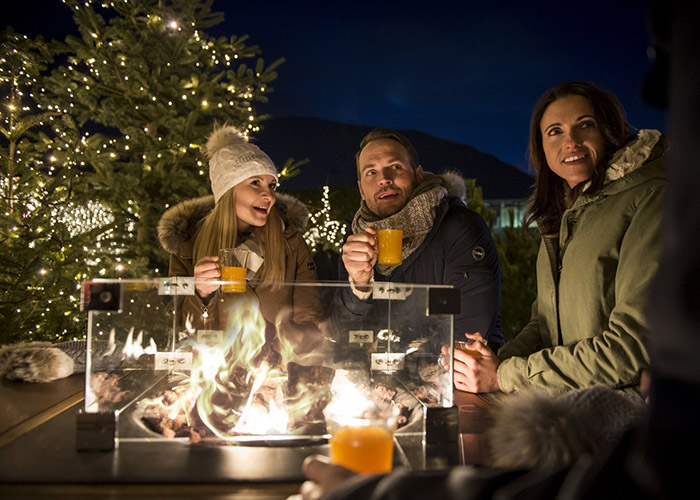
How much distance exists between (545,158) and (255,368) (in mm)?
1582

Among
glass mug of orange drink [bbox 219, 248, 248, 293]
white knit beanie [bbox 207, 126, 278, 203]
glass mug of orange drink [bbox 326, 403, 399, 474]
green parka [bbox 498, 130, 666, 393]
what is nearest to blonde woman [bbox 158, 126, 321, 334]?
white knit beanie [bbox 207, 126, 278, 203]

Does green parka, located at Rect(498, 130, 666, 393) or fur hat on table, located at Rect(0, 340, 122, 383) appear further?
fur hat on table, located at Rect(0, 340, 122, 383)

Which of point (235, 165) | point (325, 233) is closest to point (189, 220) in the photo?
point (235, 165)

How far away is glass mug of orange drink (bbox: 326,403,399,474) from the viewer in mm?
1092

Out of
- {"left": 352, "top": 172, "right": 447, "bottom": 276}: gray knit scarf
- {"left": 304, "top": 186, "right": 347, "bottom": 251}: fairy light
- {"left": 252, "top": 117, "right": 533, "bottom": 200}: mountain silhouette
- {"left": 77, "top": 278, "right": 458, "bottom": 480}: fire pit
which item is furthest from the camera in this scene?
{"left": 252, "top": 117, "right": 533, "bottom": 200}: mountain silhouette

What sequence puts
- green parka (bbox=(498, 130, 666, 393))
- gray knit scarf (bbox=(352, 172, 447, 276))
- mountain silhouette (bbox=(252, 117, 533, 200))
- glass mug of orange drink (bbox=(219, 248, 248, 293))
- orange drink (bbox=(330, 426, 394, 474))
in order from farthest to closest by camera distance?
mountain silhouette (bbox=(252, 117, 533, 200)) → gray knit scarf (bbox=(352, 172, 447, 276)) → glass mug of orange drink (bbox=(219, 248, 248, 293)) → green parka (bbox=(498, 130, 666, 393)) → orange drink (bbox=(330, 426, 394, 474))

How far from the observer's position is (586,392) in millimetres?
1159

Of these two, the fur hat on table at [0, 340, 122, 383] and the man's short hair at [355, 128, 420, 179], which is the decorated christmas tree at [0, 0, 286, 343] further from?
the man's short hair at [355, 128, 420, 179]

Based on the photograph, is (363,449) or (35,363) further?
(35,363)

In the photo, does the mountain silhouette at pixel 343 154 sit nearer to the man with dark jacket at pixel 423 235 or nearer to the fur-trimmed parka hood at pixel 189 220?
the fur-trimmed parka hood at pixel 189 220

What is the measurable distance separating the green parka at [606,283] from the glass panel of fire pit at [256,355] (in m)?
0.45

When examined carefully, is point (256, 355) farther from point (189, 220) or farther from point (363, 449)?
point (189, 220)

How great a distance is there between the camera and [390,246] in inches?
83.1

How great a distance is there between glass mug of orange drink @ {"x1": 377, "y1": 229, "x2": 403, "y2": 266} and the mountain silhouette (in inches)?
572
